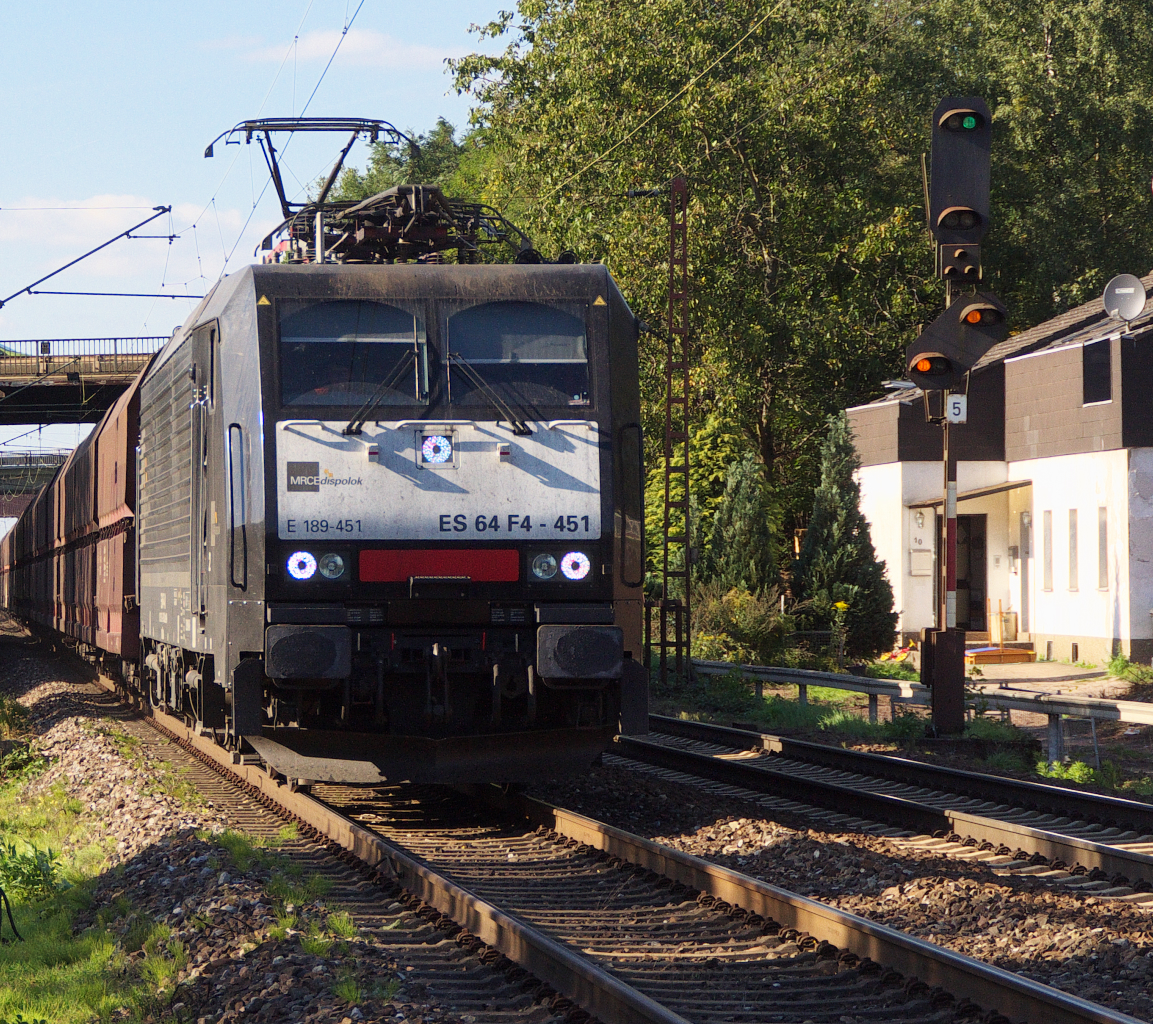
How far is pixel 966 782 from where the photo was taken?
10.6 meters

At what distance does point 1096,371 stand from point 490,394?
19603 mm

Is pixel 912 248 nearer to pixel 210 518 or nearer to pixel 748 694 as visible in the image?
pixel 748 694

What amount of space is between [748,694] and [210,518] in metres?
10.8

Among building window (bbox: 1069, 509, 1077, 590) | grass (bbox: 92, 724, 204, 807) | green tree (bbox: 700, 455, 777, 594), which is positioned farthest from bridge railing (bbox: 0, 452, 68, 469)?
grass (bbox: 92, 724, 204, 807)

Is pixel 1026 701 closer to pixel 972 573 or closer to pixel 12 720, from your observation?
pixel 12 720

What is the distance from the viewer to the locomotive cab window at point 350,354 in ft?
28.7

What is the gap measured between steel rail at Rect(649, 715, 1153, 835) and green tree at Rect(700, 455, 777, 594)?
13.5m

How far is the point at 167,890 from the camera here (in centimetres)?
734

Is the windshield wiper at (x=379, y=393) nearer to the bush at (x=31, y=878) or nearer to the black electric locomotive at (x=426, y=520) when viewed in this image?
Answer: the black electric locomotive at (x=426, y=520)

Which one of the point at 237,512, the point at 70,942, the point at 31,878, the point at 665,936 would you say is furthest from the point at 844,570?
the point at 70,942

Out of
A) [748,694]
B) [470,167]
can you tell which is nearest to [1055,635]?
[748,694]

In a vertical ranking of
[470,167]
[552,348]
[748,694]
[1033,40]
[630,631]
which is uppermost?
[470,167]

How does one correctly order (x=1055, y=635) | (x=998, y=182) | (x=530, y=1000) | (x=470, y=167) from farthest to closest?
(x=470, y=167)
(x=998, y=182)
(x=1055, y=635)
(x=530, y=1000)

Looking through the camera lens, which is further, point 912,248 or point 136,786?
point 912,248
